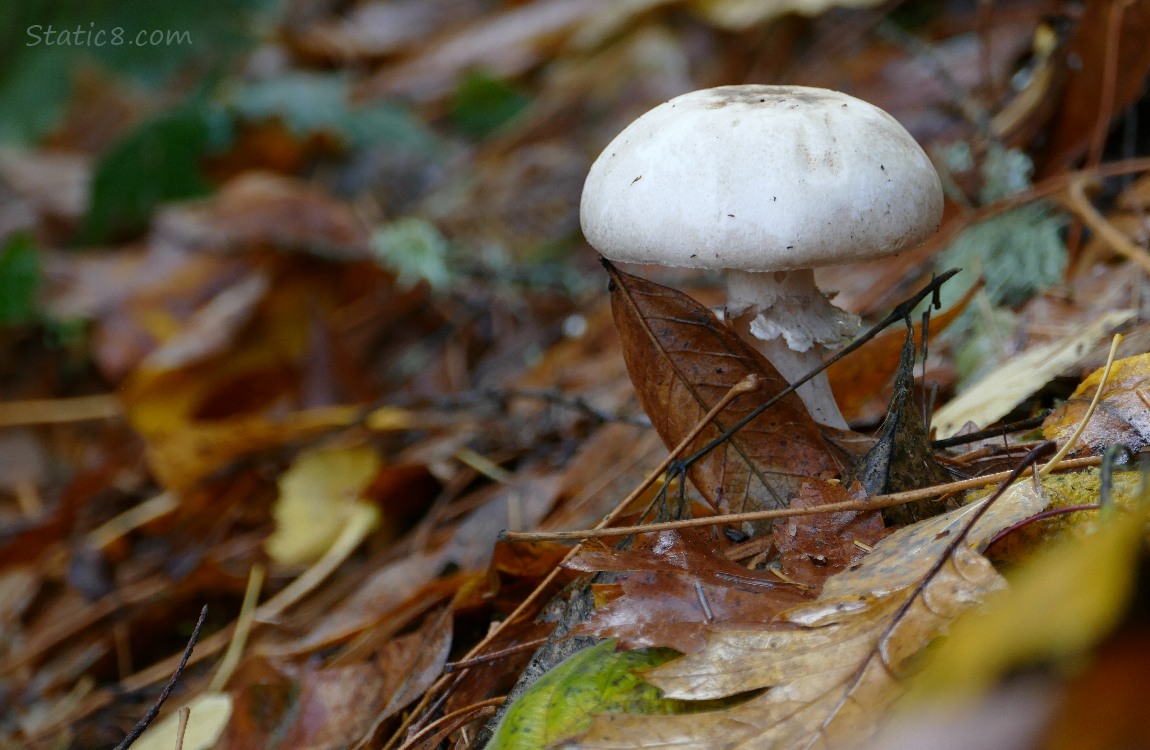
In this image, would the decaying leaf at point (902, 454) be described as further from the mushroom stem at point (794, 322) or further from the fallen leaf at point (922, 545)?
the mushroom stem at point (794, 322)

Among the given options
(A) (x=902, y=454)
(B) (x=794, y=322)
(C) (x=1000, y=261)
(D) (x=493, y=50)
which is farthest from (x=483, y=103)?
(A) (x=902, y=454)

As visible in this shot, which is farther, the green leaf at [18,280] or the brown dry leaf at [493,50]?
the brown dry leaf at [493,50]

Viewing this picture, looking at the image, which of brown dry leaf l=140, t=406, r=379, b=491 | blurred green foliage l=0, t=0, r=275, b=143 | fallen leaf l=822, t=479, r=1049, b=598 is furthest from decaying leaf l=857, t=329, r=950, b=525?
blurred green foliage l=0, t=0, r=275, b=143

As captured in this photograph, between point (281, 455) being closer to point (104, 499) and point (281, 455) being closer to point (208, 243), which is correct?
point (104, 499)

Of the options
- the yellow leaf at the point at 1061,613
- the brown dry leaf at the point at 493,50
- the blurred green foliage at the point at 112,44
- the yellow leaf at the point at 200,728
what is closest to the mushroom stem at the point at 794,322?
the yellow leaf at the point at 1061,613

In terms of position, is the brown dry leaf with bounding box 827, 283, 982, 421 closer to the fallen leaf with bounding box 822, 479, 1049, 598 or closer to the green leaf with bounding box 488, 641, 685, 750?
the fallen leaf with bounding box 822, 479, 1049, 598

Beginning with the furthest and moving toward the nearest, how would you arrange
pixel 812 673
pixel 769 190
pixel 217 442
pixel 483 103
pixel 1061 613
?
1. pixel 483 103
2. pixel 217 442
3. pixel 769 190
4. pixel 812 673
5. pixel 1061 613

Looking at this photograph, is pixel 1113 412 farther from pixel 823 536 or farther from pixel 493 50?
pixel 493 50
